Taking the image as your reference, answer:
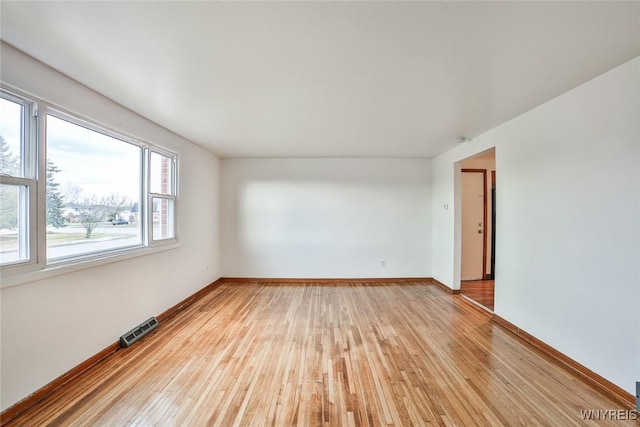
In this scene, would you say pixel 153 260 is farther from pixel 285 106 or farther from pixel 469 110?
pixel 469 110

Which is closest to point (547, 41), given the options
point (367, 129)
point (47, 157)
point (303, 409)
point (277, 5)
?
point (277, 5)

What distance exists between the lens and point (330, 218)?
17.4ft

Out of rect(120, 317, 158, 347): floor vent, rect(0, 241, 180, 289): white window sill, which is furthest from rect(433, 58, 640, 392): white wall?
rect(0, 241, 180, 289): white window sill

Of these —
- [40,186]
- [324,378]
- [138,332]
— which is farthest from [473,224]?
[40,186]

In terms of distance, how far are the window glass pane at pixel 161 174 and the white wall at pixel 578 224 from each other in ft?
14.4

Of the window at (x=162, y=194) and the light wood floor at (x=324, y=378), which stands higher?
the window at (x=162, y=194)

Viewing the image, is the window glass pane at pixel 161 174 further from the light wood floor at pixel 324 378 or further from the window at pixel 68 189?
the light wood floor at pixel 324 378

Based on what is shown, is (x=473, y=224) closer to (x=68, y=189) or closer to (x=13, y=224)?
(x=68, y=189)

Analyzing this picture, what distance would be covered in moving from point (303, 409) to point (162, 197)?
3.03 meters

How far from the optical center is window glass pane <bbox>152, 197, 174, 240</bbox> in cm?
346

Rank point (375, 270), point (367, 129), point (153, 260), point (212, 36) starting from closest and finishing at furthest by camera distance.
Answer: point (212, 36) → point (153, 260) → point (367, 129) → point (375, 270)

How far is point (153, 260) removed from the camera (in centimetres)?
324

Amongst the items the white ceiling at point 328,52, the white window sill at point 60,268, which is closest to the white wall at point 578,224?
the white ceiling at point 328,52

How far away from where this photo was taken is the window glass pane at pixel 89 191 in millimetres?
2164
